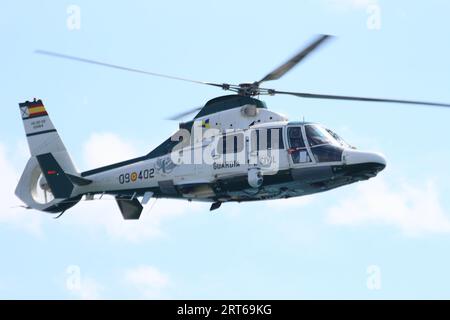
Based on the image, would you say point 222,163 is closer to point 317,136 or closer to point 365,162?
point 317,136

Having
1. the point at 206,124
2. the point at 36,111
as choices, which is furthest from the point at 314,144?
the point at 36,111

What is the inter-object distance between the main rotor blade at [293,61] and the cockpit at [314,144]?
1.70m

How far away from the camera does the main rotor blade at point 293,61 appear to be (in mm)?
22734

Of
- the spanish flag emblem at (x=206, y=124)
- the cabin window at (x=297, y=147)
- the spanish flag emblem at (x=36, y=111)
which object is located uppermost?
the spanish flag emblem at (x=36, y=111)

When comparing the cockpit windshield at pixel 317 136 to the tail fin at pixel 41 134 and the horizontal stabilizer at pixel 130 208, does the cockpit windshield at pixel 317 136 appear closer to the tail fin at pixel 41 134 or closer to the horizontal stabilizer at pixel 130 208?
the horizontal stabilizer at pixel 130 208

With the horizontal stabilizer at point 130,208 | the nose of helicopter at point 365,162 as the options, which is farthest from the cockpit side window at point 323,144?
the horizontal stabilizer at point 130,208

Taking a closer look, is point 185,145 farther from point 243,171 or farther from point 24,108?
point 24,108

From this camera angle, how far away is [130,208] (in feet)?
86.7

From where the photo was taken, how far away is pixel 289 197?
24641mm

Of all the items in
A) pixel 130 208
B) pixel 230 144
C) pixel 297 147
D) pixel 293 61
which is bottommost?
pixel 130 208

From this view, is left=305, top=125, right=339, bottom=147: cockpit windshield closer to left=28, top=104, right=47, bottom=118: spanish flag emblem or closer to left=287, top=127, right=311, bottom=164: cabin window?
left=287, top=127, right=311, bottom=164: cabin window

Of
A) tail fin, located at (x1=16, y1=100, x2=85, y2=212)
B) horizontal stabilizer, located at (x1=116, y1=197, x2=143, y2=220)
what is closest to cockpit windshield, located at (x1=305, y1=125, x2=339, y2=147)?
horizontal stabilizer, located at (x1=116, y1=197, x2=143, y2=220)

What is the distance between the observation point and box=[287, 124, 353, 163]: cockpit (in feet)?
76.3

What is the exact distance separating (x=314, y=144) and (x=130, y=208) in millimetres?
6510
